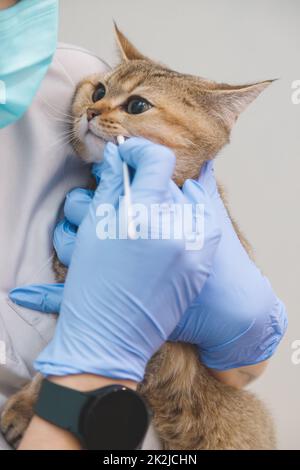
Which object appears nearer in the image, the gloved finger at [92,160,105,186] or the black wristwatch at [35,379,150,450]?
the black wristwatch at [35,379,150,450]

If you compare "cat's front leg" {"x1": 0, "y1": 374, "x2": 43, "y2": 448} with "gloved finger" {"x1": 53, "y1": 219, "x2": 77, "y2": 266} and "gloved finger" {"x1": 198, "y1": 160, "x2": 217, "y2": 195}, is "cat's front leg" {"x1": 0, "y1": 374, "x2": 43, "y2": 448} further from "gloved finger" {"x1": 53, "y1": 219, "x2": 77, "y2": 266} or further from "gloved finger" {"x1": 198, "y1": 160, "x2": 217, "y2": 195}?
"gloved finger" {"x1": 198, "y1": 160, "x2": 217, "y2": 195}

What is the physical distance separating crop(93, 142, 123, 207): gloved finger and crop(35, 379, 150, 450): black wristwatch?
0.22 m

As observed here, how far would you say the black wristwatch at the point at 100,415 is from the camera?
0.58 m

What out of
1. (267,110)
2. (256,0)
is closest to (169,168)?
(267,110)

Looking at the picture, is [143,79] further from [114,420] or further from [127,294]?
[114,420]

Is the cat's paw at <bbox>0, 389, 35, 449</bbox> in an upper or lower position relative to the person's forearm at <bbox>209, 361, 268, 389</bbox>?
lower

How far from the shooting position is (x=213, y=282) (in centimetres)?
71

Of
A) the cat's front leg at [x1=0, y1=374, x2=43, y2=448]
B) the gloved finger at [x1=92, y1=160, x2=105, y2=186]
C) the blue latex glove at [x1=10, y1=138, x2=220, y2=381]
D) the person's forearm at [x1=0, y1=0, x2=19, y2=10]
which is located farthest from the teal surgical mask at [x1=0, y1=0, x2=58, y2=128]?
the cat's front leg at [x1=0, y1=374, x2=43, y2=448]

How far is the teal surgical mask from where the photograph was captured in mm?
800

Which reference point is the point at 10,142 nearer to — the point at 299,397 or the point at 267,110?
the point at 267,110

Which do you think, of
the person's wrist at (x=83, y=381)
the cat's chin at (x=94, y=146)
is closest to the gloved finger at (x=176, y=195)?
the cat's chin at (x=94, y=146)

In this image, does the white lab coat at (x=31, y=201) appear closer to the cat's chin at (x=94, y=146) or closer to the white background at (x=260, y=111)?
the cat's chin at (x=94, y=146)

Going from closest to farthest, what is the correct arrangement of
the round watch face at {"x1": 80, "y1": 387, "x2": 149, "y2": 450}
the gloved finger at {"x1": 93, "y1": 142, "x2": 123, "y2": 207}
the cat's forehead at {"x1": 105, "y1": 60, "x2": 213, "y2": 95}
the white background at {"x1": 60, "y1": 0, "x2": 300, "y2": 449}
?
the round watch face at {"x1": 80, "y1": 387, "x2": 149, "y2": 450} → the gloved finger at {"x1": 93, "y1": 142, "x2": 123, "y2": 207} → the cat's forehead at {"x1": 105, "y1": 60, "x2": 213, "y2": 95} → the white background at {"x1": 60, "y1": 0, "x2": 300, "y2": 449}

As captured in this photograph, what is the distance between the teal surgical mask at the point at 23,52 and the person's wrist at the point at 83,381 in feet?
1.24
